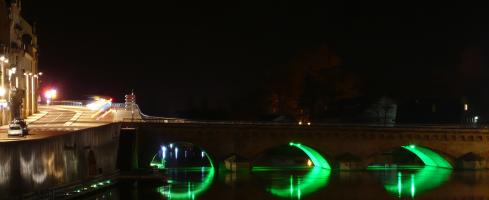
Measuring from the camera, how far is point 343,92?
94.8 m

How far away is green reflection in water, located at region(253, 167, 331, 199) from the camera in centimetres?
6066

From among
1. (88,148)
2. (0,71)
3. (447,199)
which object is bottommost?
(447,199)

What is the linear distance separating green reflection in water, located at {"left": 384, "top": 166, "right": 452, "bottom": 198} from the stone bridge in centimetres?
320

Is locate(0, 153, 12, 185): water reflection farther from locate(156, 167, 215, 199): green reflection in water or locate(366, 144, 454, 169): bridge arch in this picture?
locate(366, 144, 454, 169): bridge arch

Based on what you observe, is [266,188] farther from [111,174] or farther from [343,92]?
[343,92]

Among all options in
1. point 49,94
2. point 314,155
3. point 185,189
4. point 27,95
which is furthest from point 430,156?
point 49,94

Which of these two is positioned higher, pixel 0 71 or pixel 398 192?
pixel 0 71

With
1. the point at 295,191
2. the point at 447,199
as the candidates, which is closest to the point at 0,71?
the point at 295,191

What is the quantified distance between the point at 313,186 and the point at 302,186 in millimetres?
1166

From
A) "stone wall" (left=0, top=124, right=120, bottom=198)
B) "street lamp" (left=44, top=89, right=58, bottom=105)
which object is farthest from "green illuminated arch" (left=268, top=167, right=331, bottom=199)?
"street lamp" (left=44, top=89, right=58, bottom=105)

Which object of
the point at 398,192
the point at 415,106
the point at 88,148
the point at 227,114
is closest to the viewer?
the point at 88,148

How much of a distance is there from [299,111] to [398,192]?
34.4m

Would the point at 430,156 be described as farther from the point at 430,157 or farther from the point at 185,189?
the point at 185,189

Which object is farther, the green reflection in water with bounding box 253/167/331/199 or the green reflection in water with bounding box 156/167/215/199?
the green reflection in water with bounding box 253/167/331/199
